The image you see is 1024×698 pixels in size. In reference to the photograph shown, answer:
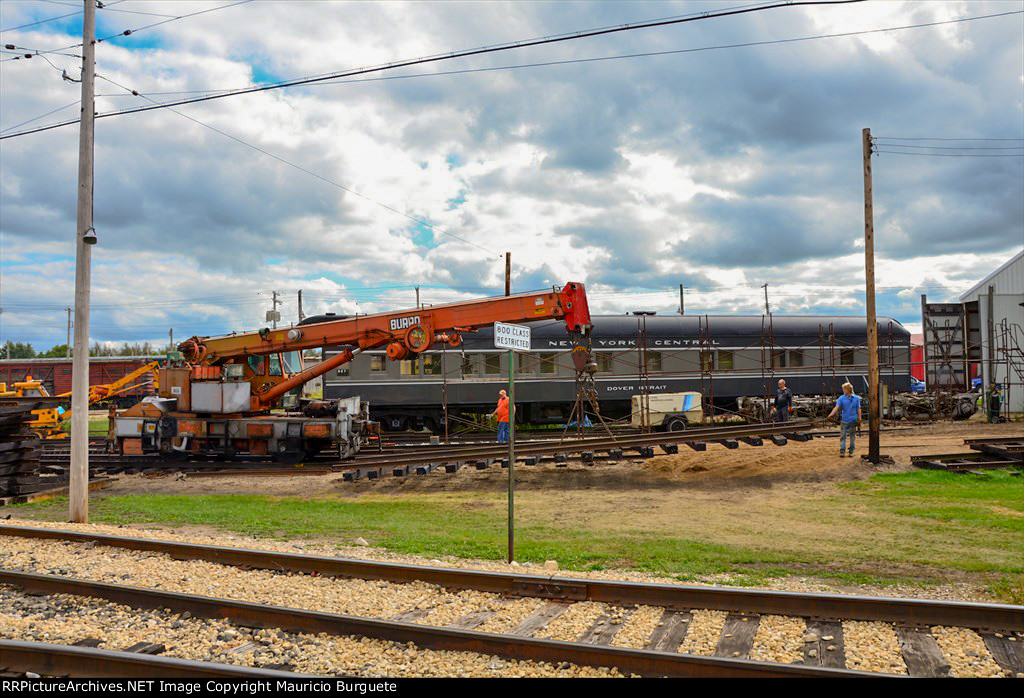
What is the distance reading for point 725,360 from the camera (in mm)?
28156

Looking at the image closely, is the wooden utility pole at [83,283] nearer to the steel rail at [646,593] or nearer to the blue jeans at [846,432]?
the steel rail at [646,593]

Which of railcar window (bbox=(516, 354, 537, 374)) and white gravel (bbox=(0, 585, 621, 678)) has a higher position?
railcar window (bbox=(516, 354, 537, 374))

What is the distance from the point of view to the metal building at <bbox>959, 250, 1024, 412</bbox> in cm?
2755

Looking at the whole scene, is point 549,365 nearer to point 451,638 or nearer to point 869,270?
point 869,270

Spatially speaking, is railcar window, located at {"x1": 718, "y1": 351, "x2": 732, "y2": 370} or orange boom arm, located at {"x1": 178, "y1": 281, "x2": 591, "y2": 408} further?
railcar window, located at {"x1": 718, "y1": 351, "x2": 732, "y2": 370}

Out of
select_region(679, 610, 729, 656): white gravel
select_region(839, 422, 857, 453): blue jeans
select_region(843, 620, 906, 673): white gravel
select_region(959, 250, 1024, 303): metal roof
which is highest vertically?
select_region(959, 250, 1024, 303): metal roof

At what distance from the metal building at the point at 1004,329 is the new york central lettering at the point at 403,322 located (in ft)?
73.5

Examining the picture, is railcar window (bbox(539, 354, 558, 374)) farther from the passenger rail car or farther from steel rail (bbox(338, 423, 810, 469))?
steel rail (bbox(338, 423, 810, 469))

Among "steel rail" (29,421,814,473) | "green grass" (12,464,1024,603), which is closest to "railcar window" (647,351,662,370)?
"steel rail" (29,421,814,473)

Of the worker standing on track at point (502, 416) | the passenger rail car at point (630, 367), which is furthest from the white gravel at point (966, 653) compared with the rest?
the passenger rail car at point (630, 367)

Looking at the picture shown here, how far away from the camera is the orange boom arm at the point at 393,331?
1459 cm

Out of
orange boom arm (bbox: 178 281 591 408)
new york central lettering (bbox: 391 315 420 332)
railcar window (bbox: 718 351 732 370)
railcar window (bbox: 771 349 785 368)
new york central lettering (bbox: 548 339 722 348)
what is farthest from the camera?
railcar window (bbox: 771 349 785 368)

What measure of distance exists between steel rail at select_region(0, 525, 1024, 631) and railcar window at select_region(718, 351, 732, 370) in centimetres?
2284

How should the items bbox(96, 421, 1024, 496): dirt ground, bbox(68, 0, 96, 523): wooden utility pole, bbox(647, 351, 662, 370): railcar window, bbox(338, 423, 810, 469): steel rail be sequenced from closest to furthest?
bbox(68, 0, 96, 523): wooden utility pole < bbox(96, 421, 1024, 496): dirt ground < bbox(338, 423, 810, 469): steel rail < bbox(647, 351, 662, 370): railcar window
